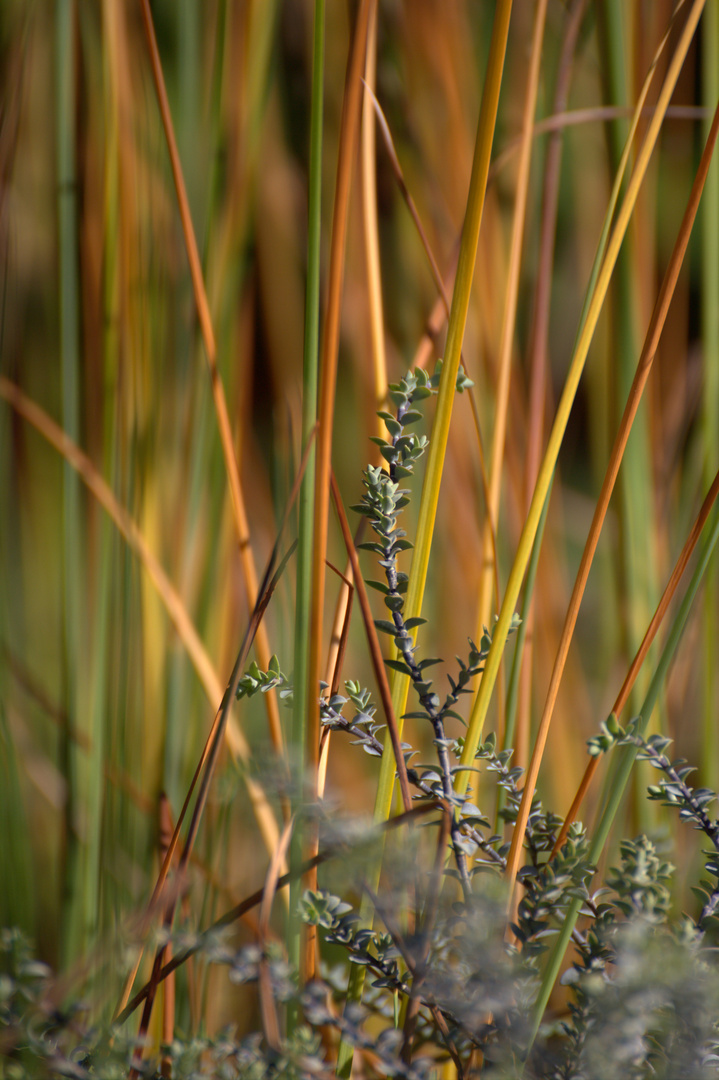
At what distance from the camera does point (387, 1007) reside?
27 centimetres

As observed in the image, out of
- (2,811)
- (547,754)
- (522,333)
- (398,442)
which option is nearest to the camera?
(398,442)

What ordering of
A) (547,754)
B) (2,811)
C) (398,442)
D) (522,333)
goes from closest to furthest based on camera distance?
(398,442)
(2,811)
(547,754)
(522,333)

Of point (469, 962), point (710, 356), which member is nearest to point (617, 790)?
point (469, 962)

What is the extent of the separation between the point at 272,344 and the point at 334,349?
33cm

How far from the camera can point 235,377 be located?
455mm

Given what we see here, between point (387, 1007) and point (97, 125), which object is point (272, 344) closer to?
point (97, 125)

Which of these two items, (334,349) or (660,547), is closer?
(334,349)

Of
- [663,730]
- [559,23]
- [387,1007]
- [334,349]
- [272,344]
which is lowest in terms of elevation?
[387,1007]

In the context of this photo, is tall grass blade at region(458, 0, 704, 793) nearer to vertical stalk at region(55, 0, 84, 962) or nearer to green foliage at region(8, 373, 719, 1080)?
green foliage at region(8, 373, 719, 1080)

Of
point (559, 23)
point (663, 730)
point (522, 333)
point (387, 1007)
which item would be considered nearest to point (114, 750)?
point (387, 1007)

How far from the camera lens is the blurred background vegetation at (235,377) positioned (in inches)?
14.5

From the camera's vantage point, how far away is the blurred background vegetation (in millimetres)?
368

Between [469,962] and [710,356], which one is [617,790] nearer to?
[469,962]

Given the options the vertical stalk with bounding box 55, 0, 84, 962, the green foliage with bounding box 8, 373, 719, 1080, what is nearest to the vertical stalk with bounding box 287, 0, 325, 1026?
the green foliage with bounding box 8, 373, 719, 1080
